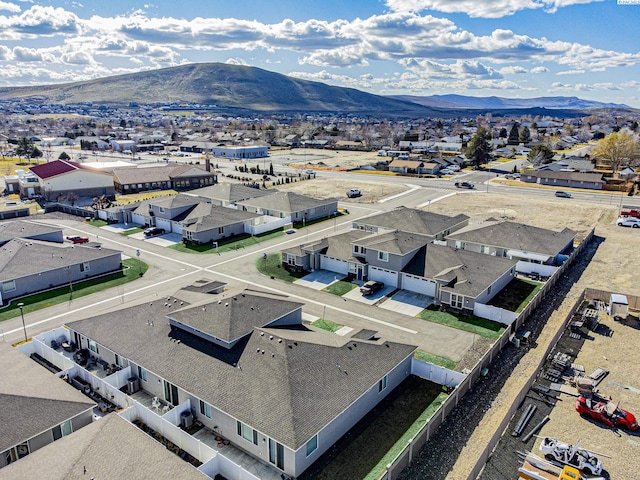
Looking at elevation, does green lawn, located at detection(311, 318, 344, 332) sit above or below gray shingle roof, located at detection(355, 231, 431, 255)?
below

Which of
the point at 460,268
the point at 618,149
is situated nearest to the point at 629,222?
the point at 460,268

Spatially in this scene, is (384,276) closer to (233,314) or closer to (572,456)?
(233,314)

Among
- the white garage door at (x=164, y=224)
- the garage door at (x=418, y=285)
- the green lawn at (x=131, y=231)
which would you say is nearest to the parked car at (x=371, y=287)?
the garage door at (x=418, y=285)

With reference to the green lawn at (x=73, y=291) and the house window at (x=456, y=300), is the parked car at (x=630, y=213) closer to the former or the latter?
the house window at (x=456, y=300)

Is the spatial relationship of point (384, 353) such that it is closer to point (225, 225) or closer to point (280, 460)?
point (280, 460)

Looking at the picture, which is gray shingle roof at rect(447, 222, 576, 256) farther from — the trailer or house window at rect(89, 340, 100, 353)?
house window at rect(89, 340, 100, 353)

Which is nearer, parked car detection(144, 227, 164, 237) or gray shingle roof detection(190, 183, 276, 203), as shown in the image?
parked car detection(144, 227, 164, 237)

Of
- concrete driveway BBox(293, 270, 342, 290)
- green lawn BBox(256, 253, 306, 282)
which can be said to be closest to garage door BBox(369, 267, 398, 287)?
concrete driveway BBox(293, 270, 342, 290)

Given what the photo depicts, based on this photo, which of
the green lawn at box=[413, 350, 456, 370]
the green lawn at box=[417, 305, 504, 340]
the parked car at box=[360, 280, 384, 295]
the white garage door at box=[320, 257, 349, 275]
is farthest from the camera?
the white garage door at box=[320, 257, 349, 275]
